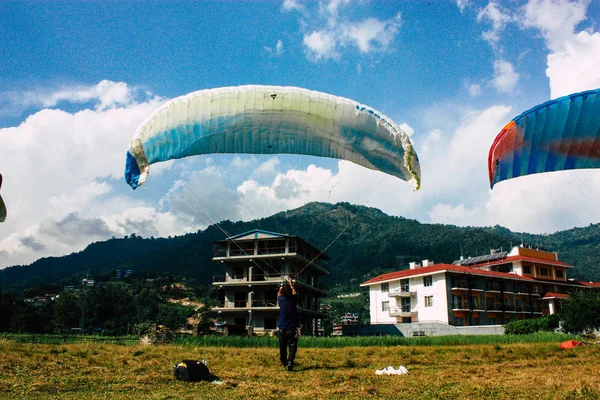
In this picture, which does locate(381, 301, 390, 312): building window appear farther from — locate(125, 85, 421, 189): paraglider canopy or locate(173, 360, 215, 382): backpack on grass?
locate(173, 360, 215, 382): backpack on grass

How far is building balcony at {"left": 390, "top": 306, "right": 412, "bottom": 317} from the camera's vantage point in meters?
56.4

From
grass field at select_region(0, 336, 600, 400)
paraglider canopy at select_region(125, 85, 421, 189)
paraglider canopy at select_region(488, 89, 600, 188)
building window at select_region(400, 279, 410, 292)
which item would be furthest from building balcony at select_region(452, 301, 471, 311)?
paraglider canopy at select_region(125, 85, 421, 189)

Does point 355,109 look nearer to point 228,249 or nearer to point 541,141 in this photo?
point 541,141

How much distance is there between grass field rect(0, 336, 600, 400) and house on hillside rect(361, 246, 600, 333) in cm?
3987

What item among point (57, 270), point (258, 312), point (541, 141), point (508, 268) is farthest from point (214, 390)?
point (57, 270)

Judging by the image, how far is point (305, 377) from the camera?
8938 mm

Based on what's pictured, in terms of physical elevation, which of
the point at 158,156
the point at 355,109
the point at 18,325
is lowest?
the point at 18,325

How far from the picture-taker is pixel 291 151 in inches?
531

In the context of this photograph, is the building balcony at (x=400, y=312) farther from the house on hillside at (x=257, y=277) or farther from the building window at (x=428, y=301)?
the house on hillside at (x=257, y=277)

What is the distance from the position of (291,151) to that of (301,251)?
33.9m

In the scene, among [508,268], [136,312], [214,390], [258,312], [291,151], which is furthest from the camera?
[136,312]

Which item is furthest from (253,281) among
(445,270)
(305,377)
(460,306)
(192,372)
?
(192,372)

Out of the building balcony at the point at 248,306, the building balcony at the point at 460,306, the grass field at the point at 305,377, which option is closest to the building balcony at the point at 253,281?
the building balcony at the point at 248,306

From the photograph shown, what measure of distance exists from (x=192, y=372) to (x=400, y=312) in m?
51.7
